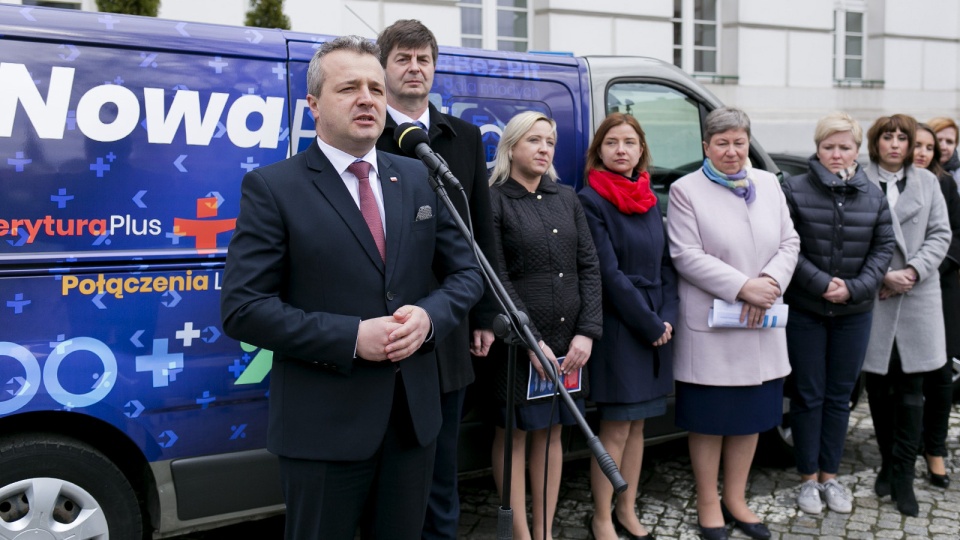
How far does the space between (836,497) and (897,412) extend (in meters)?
0.52

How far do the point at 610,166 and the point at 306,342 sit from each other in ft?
6.79

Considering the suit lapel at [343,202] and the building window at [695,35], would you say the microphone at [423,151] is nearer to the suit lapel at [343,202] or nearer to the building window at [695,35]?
the suit lapel at [343,202]

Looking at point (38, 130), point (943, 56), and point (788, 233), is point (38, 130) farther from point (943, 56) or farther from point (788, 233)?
point (943, 56)

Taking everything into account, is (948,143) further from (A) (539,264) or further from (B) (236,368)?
(B) (236,368)

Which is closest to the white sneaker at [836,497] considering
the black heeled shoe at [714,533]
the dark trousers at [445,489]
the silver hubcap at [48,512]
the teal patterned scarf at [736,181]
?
the black heeled shoe at [714,533]

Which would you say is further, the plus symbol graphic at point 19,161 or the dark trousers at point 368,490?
the plus symbol graphic at point 19,161

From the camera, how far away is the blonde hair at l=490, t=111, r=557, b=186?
156 inches

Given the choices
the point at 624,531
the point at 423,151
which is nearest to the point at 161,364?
the point at 423,151

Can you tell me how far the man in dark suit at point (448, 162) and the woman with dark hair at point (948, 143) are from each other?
3.15 meters

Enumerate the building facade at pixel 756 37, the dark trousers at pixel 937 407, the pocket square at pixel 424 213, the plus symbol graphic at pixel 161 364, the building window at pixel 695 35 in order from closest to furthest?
the pocket square at pixel 424 213, the plus symbol graphic at pixel 161 364, the dark trousers at pixel 937 407, the building facade at pixel 756 37, the building window at pixel 695 35

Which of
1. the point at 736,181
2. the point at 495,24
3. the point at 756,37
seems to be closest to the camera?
the point at 736,181

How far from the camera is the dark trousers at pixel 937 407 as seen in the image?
5.05 metres

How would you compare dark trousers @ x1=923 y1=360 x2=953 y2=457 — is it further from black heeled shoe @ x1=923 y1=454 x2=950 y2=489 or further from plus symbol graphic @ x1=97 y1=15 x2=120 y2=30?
plus symbol graphic @ x1=97 y1=15 x2=120 y2=30

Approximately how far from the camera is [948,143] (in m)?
5.61
